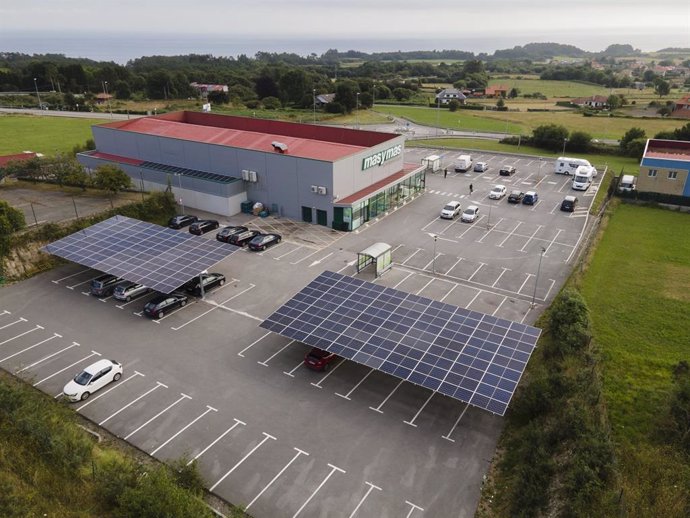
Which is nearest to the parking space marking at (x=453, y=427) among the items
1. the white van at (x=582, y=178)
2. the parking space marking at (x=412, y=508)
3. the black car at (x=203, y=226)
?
the parking space marking at (x=412, y=508)

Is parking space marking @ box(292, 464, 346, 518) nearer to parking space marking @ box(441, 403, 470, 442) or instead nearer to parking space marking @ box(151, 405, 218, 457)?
parking space marking @ box(441, 403, 470, 442)

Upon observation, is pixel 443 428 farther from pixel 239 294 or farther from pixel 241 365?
pixel 239 294

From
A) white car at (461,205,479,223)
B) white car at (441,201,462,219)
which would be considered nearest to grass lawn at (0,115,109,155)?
white car at (441,201,462,219)

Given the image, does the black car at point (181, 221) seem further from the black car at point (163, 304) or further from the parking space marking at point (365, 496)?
the parking space marking at point (365, 496)

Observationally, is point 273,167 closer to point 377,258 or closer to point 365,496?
point 377,258

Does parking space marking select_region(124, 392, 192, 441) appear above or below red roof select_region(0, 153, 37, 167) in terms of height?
below

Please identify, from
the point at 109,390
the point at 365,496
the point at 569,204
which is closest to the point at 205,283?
the point at 109,390

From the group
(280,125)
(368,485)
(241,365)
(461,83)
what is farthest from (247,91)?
(368,485)
